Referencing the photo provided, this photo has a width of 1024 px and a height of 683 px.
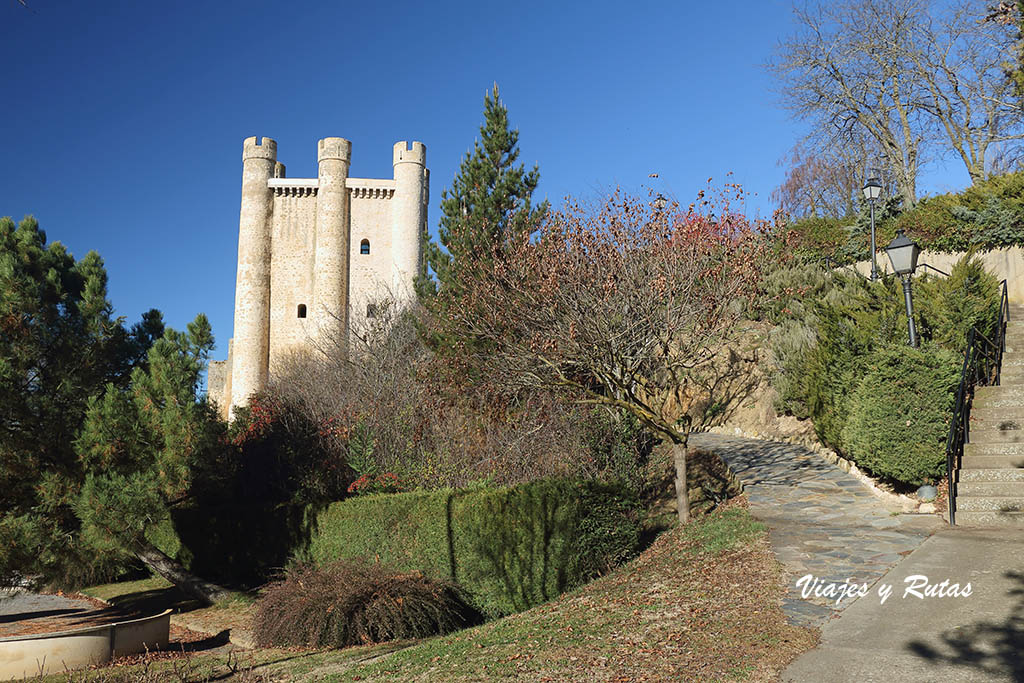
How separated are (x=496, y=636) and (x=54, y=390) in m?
8.53

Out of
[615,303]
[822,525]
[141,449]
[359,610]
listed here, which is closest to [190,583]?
[141,449]

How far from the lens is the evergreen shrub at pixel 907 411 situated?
8359 mm

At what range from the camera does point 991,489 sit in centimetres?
768

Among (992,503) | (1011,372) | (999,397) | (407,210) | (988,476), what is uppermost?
(407,210)

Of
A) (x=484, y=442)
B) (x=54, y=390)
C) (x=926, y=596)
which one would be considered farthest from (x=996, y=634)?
(x=54, y=390)

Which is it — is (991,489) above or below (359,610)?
above

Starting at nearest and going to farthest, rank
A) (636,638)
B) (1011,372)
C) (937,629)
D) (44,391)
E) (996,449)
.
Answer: (937,629) → (636,638) → (996,449) → (1011,372) → (44,391)

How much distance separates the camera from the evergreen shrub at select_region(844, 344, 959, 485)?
8.36m

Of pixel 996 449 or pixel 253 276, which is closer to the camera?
pixel 996 449

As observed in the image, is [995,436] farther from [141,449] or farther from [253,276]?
[253,276]

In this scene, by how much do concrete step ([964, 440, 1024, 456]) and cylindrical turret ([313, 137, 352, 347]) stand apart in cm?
2665

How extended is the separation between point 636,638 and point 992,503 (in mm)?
4463

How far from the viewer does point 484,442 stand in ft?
40.0

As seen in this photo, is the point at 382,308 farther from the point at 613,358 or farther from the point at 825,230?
the point at 613,358
